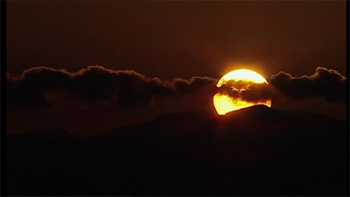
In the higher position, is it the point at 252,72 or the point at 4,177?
the point at 252,72

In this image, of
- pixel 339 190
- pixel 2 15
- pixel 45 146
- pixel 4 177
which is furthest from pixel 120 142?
pixel 339 190

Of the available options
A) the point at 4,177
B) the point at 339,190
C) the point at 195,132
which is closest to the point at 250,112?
the point at 195,132

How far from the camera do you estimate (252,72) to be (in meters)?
3.09

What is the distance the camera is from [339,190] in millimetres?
3109

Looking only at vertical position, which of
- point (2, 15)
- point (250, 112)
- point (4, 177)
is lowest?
point (4, 177)

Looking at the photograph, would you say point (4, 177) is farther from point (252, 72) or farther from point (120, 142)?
point (252, 72)

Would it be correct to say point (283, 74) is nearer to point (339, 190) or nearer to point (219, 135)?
point (219, 135)

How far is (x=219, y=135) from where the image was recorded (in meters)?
3.10

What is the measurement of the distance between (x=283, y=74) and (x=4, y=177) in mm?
1530

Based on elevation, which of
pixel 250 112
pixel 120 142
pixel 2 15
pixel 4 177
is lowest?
pixel 4 177

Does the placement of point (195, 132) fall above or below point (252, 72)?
below

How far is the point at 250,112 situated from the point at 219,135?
21 centimetres

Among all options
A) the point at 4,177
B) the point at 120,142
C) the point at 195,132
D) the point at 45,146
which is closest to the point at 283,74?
the point at 195,132

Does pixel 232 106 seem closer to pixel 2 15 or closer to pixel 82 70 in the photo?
pixel 82 70
